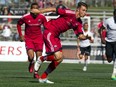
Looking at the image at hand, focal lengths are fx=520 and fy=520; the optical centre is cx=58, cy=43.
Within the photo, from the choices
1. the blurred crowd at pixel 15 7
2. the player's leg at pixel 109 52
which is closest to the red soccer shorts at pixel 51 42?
the player's leg at pixel 109 52

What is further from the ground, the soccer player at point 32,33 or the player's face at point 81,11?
the player's face at point 81,11

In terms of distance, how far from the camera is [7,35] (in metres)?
33.0

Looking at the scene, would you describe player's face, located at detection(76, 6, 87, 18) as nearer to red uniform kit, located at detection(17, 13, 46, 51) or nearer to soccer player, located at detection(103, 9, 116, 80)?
soccer player, located at detection(103, 9, 116, 80)

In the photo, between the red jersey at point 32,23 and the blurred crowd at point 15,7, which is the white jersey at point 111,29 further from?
the blurred crowd at point 15,7

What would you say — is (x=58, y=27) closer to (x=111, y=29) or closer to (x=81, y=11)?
(x=81, y=11)

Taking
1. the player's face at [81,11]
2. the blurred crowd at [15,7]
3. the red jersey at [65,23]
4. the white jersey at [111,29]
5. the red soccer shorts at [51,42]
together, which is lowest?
the blurred crowd at [15,7]

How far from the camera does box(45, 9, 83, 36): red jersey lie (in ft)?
44.6

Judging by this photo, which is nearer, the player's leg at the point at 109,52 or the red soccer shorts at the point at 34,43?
the player's leg at the point at 109,52

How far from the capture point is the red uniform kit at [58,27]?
44.8 feet

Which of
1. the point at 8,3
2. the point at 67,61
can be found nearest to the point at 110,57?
the point at 67,61

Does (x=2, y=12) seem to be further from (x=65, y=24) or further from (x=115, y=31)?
(x=65, y=24)

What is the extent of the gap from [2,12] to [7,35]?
5097 millimetres

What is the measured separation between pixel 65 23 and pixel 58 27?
0.23 metres

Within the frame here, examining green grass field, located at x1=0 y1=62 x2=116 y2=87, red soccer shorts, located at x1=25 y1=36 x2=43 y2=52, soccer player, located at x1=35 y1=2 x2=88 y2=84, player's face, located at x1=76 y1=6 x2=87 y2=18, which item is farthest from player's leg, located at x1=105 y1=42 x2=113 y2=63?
player's face, located at x1=76 y1=6 x2=87 y2=18
